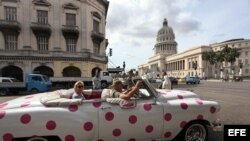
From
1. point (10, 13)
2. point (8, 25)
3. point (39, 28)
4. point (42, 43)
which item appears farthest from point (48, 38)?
point (10, 13)

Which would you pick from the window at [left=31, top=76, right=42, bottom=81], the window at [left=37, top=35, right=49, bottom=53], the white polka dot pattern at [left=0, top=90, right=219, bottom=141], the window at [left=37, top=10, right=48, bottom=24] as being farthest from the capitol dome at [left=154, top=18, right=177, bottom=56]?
the white polka dot pattern at [left=0, top=90, right=219, bottom=141]

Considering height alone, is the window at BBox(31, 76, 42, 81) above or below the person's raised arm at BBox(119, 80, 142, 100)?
above

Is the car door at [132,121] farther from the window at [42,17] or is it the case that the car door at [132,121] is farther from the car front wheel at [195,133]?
the window at [42,17]

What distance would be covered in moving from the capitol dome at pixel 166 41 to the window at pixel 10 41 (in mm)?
122441

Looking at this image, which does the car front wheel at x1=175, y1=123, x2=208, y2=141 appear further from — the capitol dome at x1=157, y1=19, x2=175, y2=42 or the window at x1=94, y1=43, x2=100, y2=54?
the capitol dome at x1=157, y1=19, x2=175, y2=42

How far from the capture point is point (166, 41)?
6048 inches

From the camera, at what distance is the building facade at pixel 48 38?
124 feet

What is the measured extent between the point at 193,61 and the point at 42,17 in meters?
99.4

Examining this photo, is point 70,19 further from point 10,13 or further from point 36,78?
point 36,78

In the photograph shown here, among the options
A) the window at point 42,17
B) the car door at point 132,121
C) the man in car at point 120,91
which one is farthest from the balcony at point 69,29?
the car door at point 132,121

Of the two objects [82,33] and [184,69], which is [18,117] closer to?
[82,33]

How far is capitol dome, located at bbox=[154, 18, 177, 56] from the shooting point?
154m

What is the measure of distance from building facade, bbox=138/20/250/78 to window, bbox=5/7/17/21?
184 feet

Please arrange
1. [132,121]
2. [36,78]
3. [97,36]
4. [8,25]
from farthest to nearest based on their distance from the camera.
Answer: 1. [97,36]
2. [8,25]
3. [36,78]
4. [132,121]
